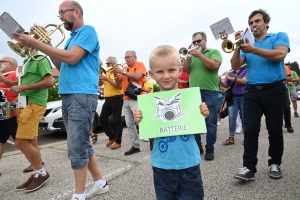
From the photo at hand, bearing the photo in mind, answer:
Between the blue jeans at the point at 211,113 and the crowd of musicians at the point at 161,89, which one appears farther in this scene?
the blue jeans at the point at 211,113

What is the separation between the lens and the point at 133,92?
482 centimetres

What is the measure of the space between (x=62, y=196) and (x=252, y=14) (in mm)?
3034

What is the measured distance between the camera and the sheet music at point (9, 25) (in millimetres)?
2463

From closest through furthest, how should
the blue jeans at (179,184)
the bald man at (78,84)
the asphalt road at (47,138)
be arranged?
the blue jeans at (179,184)
the bald man at (78,84)
the asphalt road at (47,138)

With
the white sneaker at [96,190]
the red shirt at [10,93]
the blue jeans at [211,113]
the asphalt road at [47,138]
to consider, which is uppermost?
the red shirt at [10,93]

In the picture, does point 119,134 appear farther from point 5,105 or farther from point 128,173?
point 5,105

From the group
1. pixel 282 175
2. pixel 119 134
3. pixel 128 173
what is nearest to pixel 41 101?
pixel 128 173

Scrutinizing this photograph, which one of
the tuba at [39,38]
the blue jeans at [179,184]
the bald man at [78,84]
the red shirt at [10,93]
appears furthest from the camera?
the red shirt at [10,93]

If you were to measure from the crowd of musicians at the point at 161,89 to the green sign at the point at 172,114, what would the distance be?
0.06 m

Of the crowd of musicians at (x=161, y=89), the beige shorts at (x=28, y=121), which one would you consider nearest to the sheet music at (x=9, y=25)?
the crowd of musicians at (x=161, y=89)

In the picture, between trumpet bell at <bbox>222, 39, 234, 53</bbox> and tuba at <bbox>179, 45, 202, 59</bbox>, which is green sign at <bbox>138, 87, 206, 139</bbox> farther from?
tuba at <bbox>179, 45, 202, 59</bbox>

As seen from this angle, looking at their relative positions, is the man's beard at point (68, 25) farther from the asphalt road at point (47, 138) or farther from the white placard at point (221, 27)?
the asphalt road at point (47, 138)

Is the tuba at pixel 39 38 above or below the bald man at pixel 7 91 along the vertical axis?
above

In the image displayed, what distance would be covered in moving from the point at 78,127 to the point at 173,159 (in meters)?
1.11
